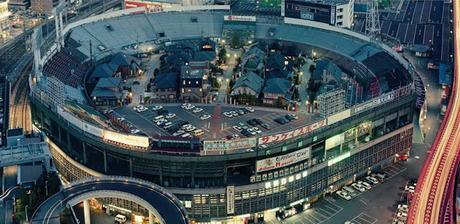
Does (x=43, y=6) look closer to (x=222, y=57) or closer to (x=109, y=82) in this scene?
(x=222, y=57)

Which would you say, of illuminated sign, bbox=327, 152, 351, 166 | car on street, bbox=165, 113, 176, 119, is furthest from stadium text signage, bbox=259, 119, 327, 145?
car on street, bbox=165, 113, 176, 119

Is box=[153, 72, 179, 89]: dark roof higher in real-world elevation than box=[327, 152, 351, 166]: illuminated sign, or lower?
higher

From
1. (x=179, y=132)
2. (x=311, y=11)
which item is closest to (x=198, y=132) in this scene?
(x=179, y=132)

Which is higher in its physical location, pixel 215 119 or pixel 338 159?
pixel 215 119

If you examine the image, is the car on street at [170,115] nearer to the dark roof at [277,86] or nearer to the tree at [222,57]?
the dark roof at [277,86]

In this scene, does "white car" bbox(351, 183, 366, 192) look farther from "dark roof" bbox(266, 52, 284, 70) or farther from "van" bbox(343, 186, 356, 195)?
"dark roof" bbox(266, 52, 284, 70)

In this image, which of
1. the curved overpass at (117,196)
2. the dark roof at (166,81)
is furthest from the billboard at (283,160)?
the dark roof at (166,81)
